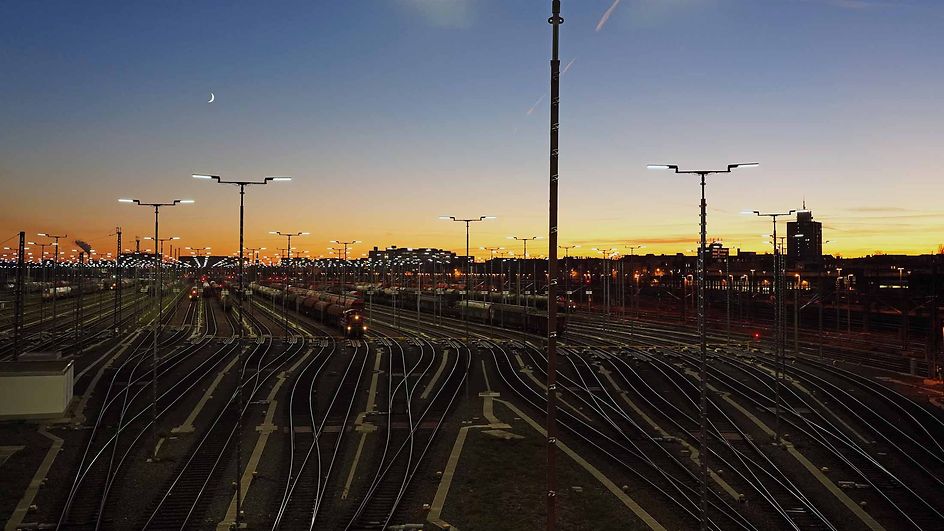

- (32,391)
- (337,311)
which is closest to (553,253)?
(32,391)

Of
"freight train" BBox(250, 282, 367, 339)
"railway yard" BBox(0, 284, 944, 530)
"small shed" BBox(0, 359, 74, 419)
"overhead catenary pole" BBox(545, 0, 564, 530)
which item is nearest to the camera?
"overhead catenary pole" BBox(545, 0, 564, 530)

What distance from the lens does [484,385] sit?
44.7 meters

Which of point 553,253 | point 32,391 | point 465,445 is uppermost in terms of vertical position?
point 553,253

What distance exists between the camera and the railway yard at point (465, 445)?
23.9 metres

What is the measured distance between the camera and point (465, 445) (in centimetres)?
3169


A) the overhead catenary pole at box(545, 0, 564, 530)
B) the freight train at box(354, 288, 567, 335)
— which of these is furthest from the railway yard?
the freight train at box(354, 288, 567, 335)

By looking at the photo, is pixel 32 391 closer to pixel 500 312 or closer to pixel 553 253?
pixel 553 253

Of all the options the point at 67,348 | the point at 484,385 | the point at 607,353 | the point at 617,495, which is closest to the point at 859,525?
the point at 617,495

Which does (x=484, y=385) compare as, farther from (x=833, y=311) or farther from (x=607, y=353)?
(x=833, y=311)

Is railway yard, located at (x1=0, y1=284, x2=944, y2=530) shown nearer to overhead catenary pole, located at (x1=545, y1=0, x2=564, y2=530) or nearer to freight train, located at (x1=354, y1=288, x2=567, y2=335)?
overhead catenary pole, located at (x1=545, y1=0, x2=564, y2=530)

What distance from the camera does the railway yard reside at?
23875mm

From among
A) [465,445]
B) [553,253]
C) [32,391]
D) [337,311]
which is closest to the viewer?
[553,253]

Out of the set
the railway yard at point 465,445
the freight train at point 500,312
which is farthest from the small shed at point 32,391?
the freight train at point 500,312

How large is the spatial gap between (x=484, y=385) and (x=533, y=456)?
1450cm
